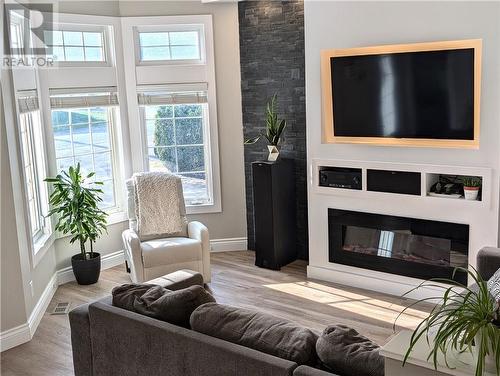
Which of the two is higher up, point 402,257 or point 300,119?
point 300,119

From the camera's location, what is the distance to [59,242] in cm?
574

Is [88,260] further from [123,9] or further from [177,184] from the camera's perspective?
[123,9]

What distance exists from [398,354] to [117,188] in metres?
4.79

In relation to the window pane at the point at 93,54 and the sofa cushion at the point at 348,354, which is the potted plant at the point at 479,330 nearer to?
the sofa cushion at the point at 348,354

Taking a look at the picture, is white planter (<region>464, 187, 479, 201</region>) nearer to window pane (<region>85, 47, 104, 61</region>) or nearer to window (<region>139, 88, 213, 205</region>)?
window (<region>139, 88, 213, 205</region>)

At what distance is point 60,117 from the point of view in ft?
18.9

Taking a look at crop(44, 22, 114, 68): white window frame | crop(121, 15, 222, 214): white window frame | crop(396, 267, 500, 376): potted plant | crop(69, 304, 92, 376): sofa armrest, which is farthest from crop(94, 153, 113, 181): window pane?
crop(396, 267, 500, 376): potted plant

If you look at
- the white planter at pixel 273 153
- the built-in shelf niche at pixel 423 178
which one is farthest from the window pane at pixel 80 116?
the built-in shelf niche at pixel 423 178

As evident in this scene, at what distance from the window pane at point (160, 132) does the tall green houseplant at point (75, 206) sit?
0.95m

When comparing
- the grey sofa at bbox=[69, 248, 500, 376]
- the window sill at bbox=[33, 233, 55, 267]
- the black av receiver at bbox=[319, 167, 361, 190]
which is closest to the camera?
the grey sofa at bbox=[69, 248, 500, 376]

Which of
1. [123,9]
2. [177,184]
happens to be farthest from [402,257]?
[123,9]

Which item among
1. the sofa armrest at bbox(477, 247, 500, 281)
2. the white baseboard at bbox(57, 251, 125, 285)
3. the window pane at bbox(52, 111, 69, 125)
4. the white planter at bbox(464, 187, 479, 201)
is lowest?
the white baseboard at bbox(57, 251, 125, 285)

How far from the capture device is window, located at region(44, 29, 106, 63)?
5.63 meters

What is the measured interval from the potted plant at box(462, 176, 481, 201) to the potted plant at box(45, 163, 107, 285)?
3276 mm
